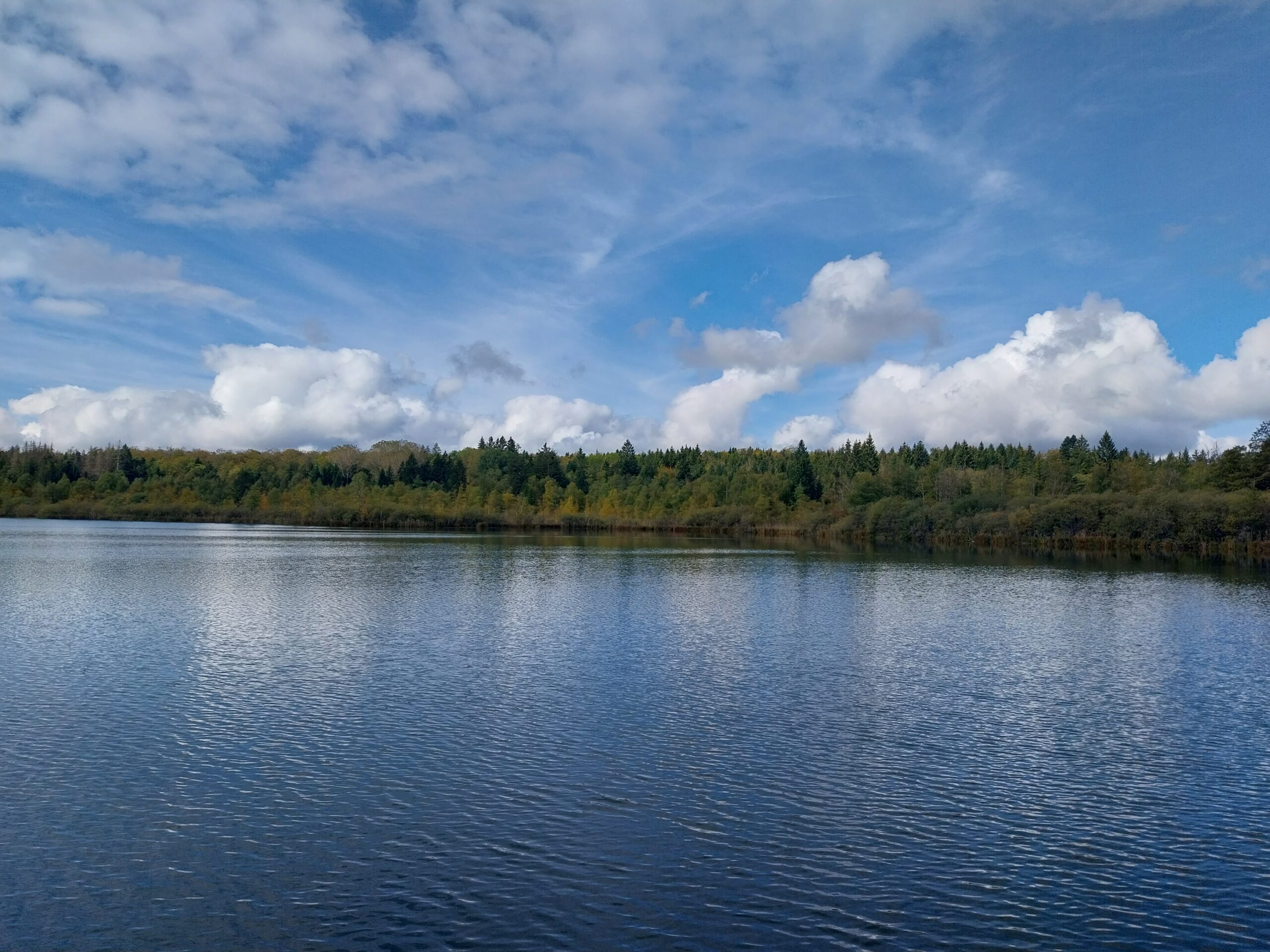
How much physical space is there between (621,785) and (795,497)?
15272 centimetres

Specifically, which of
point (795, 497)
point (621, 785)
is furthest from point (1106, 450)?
point (621, 785)

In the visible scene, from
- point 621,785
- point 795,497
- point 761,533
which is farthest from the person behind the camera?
point 795,497

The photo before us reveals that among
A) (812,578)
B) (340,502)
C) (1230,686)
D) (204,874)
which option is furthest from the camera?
(340,502)

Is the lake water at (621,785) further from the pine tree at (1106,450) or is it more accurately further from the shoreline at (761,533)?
the pine tree at (1106,450)

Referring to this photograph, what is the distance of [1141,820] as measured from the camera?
13891mm

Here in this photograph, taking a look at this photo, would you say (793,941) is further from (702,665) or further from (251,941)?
(702,665)

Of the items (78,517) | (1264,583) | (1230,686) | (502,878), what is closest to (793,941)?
(502,878)

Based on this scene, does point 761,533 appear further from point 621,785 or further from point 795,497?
point 621,785

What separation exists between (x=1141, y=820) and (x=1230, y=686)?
13218 millimetres

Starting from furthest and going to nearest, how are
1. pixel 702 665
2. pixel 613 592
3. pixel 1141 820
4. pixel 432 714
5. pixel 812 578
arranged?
pixel 812 578, pixel 613 592, pixel 702 665, pixel 432 714, pixel 1141 820

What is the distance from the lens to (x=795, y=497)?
Result: 541 ft

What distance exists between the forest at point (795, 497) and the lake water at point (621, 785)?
76419 millimetres

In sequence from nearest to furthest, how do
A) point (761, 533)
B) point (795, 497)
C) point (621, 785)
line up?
point (621, 785)
point (761, 533)
point (795, 497)

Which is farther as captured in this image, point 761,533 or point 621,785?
point 761,533
